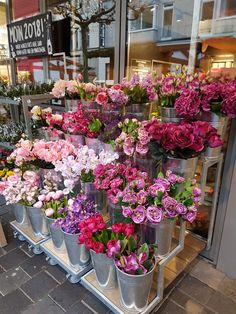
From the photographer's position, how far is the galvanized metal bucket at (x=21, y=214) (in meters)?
1.97

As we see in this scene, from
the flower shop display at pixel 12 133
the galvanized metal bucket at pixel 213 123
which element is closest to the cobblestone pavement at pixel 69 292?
the galvanized metal bucket at pixel 213 123

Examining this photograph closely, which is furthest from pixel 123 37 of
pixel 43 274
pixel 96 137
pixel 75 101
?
pixel 43 274

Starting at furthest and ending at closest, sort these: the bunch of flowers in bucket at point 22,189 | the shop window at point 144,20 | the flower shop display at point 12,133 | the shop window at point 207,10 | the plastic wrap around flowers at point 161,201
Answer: the flower shop display at point 12,133
the shop window at point 144,20
the bunch of flowers in bucket at point 22,189
the shop window at point 207,10
the plastic wrap around flowers at point 161,201

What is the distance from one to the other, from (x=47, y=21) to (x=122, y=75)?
120cm

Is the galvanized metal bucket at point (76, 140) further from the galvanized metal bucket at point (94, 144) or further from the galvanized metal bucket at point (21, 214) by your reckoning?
the galvanized metal bucket at point (21, 214)

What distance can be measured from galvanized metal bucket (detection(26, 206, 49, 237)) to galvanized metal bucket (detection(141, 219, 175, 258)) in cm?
83

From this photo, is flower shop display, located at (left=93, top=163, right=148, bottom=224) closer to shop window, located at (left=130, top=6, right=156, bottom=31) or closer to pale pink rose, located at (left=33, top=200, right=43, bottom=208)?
pale pink rose, located at (left=33, top=200, right=43, bottom=208)

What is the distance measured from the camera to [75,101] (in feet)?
5.94

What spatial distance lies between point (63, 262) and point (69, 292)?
0.20 m

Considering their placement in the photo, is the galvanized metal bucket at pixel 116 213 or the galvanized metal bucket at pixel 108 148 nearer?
the galvanized metal bucket at pixel 116 213

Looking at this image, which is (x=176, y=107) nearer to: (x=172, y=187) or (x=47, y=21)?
(x=172, y=187)

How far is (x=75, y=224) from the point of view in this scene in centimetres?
144

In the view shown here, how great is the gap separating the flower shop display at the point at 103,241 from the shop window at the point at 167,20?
1521 mm

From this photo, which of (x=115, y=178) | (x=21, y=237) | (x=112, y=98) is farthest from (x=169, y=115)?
(x=21, y=237)
